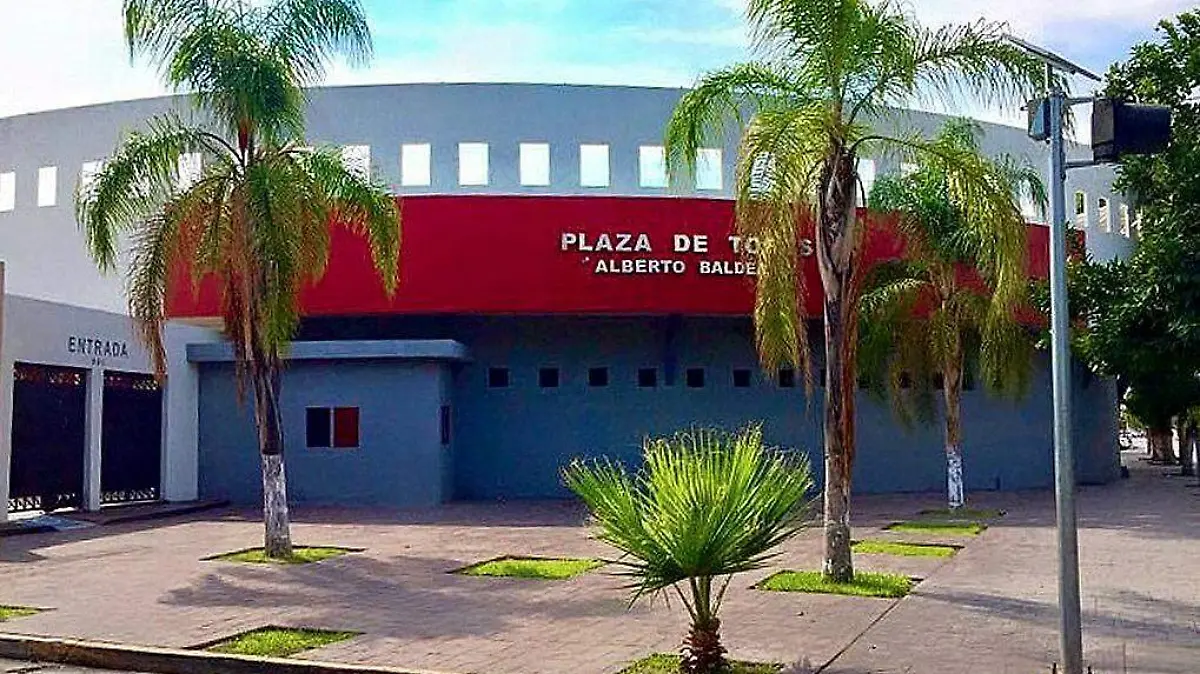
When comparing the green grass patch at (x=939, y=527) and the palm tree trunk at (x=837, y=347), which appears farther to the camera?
the green grass patch at (x=939, y=527)

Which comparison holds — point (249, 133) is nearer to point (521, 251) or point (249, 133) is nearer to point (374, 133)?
point (521, 251)

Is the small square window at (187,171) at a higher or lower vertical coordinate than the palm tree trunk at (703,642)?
higher

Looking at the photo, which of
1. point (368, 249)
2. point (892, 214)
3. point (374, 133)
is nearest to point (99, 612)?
point (368, 249)

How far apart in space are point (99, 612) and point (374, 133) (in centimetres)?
1934

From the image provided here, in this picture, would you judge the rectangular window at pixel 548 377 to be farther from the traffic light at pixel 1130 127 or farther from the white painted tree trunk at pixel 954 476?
the traffic light at pixel 1130 127

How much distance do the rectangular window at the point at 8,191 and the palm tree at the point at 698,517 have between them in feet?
92.6

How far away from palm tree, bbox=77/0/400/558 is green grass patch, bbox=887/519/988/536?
31.5 feet

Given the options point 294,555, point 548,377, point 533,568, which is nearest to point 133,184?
point 294,555

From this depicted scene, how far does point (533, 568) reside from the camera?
15.5 meters

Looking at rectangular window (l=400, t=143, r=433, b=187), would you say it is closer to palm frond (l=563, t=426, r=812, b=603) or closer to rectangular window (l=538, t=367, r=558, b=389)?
rectangular window (l=538, t=367, r=558, b=389)

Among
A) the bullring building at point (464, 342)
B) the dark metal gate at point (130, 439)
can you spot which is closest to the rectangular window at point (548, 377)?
the bullring building at point (464, 342)

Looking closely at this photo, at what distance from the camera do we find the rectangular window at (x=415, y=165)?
29906 millimetres

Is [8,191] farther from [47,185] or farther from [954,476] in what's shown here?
[954,476]

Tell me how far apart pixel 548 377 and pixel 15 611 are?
16.2m
